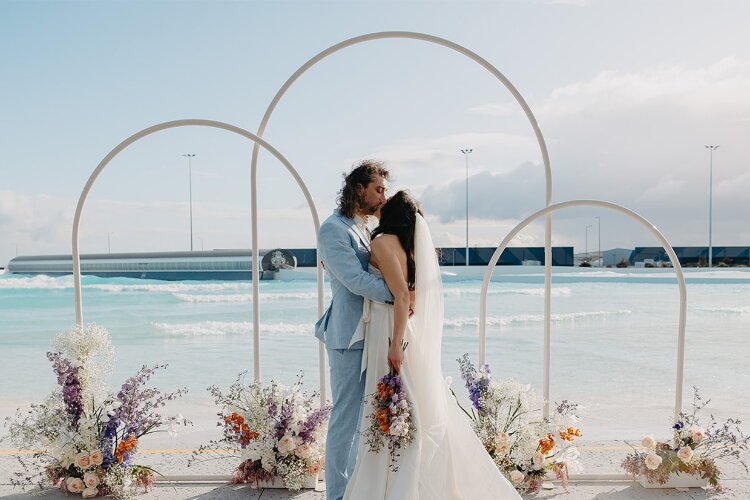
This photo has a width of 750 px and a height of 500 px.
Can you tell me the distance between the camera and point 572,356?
41.5 ft

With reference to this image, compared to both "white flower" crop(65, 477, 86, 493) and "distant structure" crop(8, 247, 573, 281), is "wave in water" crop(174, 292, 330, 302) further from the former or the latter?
"white flower" crop(65, 477, 86, 493)

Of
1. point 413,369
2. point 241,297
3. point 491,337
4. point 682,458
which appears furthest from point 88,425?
point 241,297

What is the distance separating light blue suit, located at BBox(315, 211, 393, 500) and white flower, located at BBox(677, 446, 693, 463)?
1.92 meters

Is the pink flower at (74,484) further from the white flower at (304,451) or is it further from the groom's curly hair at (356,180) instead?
the groom's curly hair at (356,180)

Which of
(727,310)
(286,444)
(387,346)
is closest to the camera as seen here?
(387,346)

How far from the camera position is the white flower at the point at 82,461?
3592 mm

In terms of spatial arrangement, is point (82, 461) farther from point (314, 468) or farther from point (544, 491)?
point (544, 491)

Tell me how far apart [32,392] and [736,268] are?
29.5 m

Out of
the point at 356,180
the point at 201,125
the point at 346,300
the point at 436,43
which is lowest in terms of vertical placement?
the point at 346,300

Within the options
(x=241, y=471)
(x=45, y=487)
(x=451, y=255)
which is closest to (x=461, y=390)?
(x=241, y=471)

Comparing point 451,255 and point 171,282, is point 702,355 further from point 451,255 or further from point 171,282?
point 171,282

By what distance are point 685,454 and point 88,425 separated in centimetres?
340

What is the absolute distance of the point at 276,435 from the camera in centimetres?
378

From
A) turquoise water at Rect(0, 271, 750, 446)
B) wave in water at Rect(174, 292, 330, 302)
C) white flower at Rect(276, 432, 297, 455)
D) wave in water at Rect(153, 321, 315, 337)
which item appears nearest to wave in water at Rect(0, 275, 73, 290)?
turquoise water at Rect(0, 271, 750, 446)
